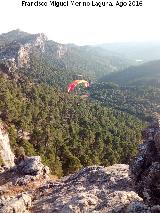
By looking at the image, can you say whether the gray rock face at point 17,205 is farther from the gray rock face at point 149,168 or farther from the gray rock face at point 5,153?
the gray rock face at point 5,153

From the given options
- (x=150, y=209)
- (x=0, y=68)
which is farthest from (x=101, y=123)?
(x=150, y=209)

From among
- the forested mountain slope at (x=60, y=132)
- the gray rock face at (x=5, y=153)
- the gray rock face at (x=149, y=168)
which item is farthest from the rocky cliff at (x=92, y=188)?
the forested mountain slope at (x=60, y=132)

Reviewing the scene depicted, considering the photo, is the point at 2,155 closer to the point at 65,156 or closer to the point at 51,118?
the point at 65,156

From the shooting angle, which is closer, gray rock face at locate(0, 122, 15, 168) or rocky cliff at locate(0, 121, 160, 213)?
rocky cliff at locate(0, 121, 160, 213)

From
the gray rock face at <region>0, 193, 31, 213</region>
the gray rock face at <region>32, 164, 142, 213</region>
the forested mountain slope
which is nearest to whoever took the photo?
the gray rock face at <region>32, 164, 142, 213</region>

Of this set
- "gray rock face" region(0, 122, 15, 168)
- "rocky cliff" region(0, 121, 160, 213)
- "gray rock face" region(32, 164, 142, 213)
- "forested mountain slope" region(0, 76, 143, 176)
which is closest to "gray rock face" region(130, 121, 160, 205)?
"rocky cliff" region(0, 121, 160, 213)

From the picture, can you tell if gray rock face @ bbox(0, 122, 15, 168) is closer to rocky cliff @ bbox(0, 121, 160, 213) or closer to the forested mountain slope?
the forested mountain slope
